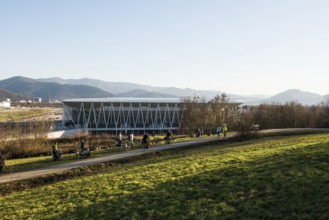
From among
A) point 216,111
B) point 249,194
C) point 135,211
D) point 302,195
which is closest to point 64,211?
point 135,211

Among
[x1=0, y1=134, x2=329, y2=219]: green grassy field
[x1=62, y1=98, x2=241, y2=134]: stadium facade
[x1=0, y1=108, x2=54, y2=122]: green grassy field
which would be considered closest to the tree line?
[x1=62, y1=98, x2=241, y2=134]: stadium facade

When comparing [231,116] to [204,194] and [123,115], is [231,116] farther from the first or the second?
[204,194]

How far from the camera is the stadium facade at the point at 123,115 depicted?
8526 cm

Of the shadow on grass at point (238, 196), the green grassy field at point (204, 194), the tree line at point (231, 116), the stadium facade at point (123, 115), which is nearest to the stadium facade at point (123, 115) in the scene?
the stadium facade at point (123, 115)

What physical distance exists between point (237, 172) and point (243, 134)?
757 inches

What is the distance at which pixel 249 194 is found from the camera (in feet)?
A: 36.8

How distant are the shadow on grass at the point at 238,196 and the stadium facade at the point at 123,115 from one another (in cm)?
7127

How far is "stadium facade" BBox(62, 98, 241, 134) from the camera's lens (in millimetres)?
85262

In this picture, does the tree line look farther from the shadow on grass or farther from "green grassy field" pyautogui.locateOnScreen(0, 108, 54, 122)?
"green grassy field" pyautogui.locateOnScreen(0, 108, 54, 122)

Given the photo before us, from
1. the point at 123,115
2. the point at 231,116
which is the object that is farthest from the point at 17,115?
the point at 231,116

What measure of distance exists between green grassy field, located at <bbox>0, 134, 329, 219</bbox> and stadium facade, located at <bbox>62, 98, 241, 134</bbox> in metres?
68.5

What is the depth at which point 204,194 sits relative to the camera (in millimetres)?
12000

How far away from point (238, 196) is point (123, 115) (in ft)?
256

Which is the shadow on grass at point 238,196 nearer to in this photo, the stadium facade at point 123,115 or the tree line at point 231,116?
the tree line at point 231,116
